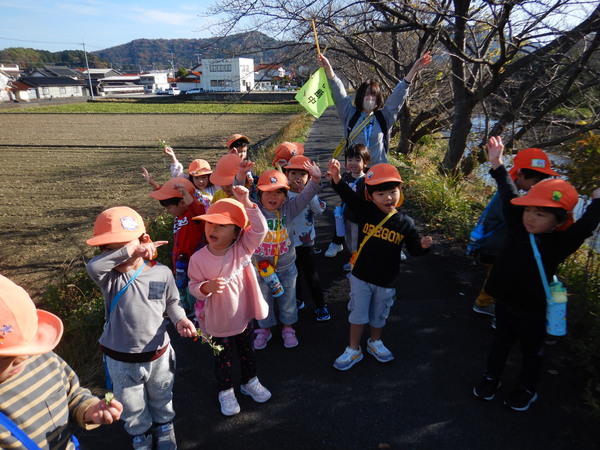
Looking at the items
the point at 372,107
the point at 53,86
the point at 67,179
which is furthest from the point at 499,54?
the point at 53,86

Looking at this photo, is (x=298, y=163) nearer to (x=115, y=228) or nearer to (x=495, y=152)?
(x=495, y=152)

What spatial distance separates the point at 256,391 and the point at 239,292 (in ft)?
2.67

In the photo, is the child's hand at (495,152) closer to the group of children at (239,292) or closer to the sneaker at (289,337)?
the group of children at (239,292)

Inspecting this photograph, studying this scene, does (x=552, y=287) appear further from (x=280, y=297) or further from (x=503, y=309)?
(x=280, y=297)

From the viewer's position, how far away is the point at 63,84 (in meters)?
64.3

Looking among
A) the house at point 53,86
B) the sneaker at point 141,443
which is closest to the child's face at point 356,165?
the sneaker at point 141,443

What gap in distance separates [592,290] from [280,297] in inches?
115

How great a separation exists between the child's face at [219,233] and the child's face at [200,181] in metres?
1.95

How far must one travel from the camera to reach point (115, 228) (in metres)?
1.98

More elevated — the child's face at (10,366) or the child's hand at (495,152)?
the child's hand at (495,152)

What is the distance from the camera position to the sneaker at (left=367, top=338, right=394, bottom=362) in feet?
10.1

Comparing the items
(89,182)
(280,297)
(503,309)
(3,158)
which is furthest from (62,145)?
(503,309)

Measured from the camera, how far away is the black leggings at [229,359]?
2.58 m

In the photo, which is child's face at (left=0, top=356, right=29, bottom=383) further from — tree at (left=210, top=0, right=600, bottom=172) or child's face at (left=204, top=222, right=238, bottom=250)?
tree at (left=210, top=0, right=600, bottom=172)
